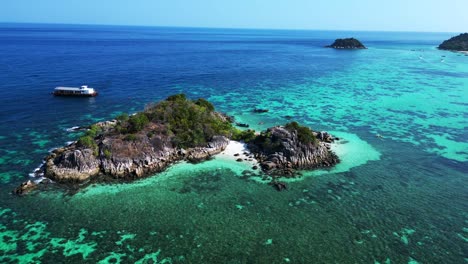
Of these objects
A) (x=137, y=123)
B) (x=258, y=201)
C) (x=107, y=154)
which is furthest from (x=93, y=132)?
(x=258, y=201)

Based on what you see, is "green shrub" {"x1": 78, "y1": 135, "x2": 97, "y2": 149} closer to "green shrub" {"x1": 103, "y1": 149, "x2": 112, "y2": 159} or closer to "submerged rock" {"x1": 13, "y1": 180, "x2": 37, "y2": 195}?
"green shrub" {"x1": 103, "y1": 149, "x2": 112, "y2": 159}

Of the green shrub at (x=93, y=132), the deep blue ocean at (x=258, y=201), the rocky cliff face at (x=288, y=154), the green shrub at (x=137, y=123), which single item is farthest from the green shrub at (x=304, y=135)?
the green shrub at (x=93, y=132)

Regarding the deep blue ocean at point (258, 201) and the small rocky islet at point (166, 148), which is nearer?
the deep blue ocean at point (258, 201)

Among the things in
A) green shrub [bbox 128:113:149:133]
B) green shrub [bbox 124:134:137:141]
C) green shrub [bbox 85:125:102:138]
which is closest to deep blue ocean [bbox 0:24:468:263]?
green shrub [bbox 85:125:102:138]

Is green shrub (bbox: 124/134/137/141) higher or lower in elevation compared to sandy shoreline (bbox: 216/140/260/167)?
higher

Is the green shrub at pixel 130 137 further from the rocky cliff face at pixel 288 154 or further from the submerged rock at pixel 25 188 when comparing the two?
the rocky cliff face at pixel 288 154

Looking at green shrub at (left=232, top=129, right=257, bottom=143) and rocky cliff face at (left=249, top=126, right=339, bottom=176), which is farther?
green shrub at (left=232, top=129, right=257, bottom=143)

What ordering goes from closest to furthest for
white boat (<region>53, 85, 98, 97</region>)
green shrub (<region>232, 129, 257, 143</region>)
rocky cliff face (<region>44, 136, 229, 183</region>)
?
rocky cliff face (<region>44, 136, 229, 183</region>) → green shrub (<region>232, 129, 257, 143</region>) → white boat (<region>53, 85, 98, 97</region>)
